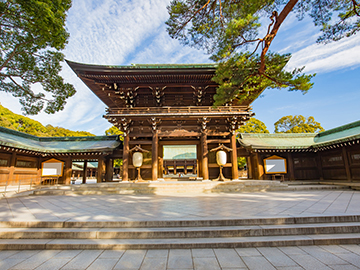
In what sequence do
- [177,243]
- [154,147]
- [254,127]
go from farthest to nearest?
[254,127] → [154,147] → [177,243]

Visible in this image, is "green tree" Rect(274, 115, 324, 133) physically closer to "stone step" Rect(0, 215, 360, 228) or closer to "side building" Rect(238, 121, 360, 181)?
"side building" Rect(238, 121, 360, 181)

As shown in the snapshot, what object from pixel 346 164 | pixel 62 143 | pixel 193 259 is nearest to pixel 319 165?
Answer: pixel 346 164

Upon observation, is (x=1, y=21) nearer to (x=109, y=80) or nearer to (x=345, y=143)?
(x=109, y=80)

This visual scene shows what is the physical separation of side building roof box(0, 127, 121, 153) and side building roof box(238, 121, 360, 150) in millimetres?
12322

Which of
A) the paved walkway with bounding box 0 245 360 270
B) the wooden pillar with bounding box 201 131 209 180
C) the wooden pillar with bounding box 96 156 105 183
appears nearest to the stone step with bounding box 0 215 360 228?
the paved walkway with bounding box 0 245 360 270

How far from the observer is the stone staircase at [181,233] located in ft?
12.1

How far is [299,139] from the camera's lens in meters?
17.0

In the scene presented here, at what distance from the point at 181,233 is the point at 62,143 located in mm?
17642

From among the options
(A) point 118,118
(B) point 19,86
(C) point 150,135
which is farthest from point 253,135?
(B) point 19,86

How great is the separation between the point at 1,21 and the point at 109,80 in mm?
6012

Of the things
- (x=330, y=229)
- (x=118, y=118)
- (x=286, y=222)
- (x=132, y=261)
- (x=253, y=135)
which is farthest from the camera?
(x=253, y=135)

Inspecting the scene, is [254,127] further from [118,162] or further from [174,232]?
[174,232]

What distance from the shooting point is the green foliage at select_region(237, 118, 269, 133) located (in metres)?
31.2

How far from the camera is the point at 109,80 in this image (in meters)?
13.2
